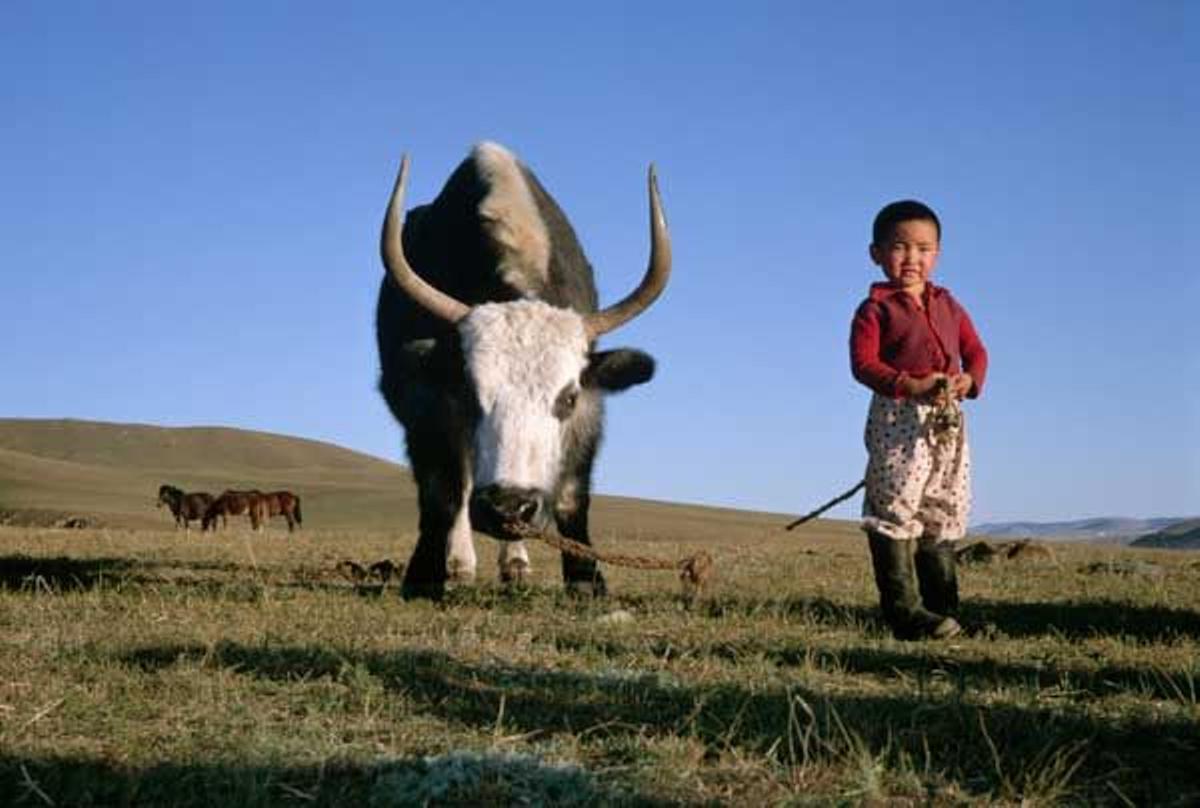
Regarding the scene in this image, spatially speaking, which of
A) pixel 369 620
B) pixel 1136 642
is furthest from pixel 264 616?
pixel 1136 642

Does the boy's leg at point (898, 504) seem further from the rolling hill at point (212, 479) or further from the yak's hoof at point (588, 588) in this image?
the rolling hill at point (212, 479)

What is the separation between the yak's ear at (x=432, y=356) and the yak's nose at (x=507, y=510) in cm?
123

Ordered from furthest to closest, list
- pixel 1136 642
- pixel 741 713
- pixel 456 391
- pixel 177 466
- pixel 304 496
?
pixel 177 466, pixel 304 496, pixel 456 391, pixel 1136 642, pixel 741 713

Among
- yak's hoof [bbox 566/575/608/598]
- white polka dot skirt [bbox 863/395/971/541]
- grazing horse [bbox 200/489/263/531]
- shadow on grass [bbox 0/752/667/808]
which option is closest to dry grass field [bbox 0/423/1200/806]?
shadow on grass [bbox 0/752/667/808]

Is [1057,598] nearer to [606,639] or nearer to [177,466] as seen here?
[606,639]

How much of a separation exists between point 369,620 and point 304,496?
69.8m

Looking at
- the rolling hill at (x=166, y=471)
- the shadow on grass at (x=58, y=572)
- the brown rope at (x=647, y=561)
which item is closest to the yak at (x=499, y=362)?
the brown rope at (x=647, y=561)

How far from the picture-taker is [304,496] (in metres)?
74.4

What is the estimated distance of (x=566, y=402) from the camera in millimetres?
7703

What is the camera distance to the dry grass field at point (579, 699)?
335 cm

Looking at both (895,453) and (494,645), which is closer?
(494,645)

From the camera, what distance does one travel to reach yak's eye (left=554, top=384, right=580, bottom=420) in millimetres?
7588

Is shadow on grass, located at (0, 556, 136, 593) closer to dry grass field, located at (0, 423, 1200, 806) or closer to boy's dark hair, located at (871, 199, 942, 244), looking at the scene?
dry grass field, located at (0, 423, 1200, 806)

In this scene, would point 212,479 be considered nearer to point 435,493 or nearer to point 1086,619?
point 435,493
